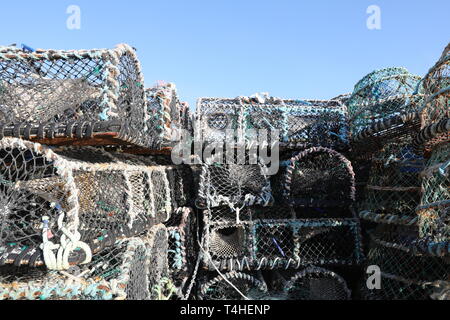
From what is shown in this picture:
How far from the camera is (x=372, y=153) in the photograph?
146 inches

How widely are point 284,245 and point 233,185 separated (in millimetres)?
838

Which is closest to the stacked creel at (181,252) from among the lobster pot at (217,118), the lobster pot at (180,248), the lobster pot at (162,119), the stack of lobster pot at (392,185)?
the lobster pot at (180,248)

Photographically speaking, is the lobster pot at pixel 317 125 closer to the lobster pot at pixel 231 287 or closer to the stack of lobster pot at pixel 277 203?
the stack of lobster pot at pixel 277 203

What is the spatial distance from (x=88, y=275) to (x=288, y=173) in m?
2.14

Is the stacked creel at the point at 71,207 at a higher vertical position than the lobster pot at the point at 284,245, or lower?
higher

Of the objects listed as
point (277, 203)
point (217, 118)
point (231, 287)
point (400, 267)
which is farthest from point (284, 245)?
point (217, 118)

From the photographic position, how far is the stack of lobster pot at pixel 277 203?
10.9ft

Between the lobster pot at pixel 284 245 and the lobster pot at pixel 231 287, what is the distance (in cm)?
12

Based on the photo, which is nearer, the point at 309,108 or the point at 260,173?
the point at 260,173

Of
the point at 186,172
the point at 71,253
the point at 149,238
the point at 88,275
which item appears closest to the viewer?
the point at 71,253

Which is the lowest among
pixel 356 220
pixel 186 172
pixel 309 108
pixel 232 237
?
pixel 232 237

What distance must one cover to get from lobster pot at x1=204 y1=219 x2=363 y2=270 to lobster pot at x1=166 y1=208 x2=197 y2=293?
0.20 m
